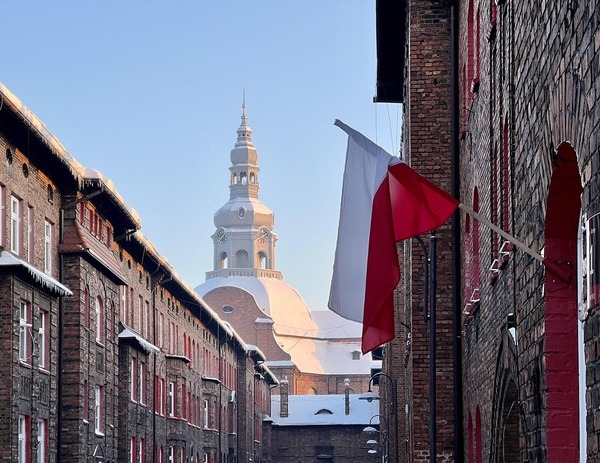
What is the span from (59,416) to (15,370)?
5.26 m

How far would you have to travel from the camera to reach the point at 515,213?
34.9 ft

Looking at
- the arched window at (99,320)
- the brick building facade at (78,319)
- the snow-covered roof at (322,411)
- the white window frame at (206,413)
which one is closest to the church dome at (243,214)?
the snow-covered roof at (322,411)

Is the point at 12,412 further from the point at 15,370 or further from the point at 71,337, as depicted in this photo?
the point at 71,337

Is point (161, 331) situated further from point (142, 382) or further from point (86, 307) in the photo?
point (86, 307)

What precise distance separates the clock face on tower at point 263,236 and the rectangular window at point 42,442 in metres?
112

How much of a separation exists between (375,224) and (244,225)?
443 feet

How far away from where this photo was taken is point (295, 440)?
98375mm

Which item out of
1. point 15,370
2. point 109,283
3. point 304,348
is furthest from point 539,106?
point 304,348

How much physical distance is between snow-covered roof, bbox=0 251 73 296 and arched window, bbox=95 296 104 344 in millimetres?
5462

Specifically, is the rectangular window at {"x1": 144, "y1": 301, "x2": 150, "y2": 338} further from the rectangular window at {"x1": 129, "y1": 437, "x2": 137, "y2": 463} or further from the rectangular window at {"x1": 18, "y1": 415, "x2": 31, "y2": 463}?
the rectangular window at {"x1": 18, "y1": 415, "x2": 31, "y2": 463}

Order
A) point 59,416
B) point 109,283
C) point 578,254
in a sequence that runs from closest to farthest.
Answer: point 578,254 → point 59,416 → point 109,283

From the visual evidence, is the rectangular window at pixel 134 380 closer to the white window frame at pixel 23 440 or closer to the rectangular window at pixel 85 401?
the rectangular window at pixel 85 401

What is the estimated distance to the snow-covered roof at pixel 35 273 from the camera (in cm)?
2759

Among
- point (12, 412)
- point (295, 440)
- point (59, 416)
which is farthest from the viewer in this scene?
point (295, 440)
